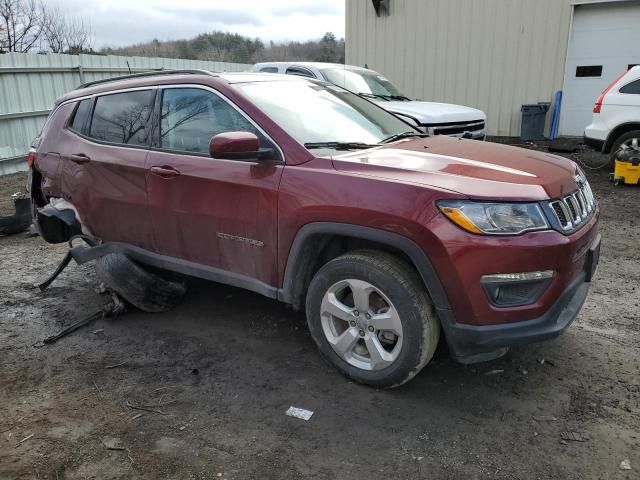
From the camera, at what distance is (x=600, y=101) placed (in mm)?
8688

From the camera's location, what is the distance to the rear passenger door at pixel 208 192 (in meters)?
3.25

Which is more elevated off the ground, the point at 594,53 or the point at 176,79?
the point at 594,53

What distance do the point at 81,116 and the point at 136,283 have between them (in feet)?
5.02

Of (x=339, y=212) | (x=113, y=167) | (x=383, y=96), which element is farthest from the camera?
(x=383, y=96)

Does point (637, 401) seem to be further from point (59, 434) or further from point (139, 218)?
point (139, 218)

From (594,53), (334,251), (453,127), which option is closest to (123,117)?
(334,251)

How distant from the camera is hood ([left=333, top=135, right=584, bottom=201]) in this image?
2678mm

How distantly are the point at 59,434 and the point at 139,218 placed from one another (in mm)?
1640

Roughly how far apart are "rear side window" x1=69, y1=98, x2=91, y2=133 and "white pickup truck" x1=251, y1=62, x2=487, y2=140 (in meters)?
4.21

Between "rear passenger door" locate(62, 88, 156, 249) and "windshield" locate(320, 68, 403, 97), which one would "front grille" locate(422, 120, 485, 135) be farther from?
"rear passenger door" locate(62, 88, 156, 249)

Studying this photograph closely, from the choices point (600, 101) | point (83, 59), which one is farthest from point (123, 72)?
point (600, 101)

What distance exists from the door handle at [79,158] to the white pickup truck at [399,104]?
450 centimetres

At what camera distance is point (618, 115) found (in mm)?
8477

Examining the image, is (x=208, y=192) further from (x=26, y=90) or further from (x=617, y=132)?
(x=26, y=90)
